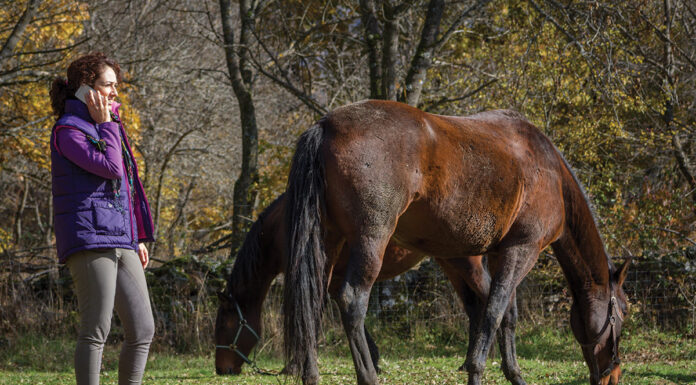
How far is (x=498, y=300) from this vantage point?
466 cm

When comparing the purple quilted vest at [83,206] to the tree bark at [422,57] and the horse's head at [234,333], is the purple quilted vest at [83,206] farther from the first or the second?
the tree bark at [422,57]

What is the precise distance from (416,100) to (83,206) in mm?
6481

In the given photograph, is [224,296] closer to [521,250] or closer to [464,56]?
[521,250]

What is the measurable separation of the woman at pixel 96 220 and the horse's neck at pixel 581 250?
11.2 ft

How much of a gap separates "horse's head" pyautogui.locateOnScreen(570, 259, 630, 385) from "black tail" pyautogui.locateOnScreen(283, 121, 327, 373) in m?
2.52

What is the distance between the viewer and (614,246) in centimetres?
934

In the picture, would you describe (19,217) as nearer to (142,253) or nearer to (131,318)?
(142,253)

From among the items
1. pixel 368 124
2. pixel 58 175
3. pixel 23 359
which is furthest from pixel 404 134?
pixel 23 359

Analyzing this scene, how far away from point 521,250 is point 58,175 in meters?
3.09

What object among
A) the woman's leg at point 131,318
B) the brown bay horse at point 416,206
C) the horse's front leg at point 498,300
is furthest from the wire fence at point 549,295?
the woman's leg at point 131,318

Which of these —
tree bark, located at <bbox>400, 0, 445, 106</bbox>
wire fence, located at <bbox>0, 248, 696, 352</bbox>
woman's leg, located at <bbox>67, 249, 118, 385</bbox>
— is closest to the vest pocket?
woman's leg, located at <bbox>67, 249, 118, 385</bbox>

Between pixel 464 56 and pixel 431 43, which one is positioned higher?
pixel 464 56

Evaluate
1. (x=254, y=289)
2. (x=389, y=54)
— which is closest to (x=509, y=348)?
(x=254, y=289)

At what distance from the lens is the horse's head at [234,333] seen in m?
6.04
